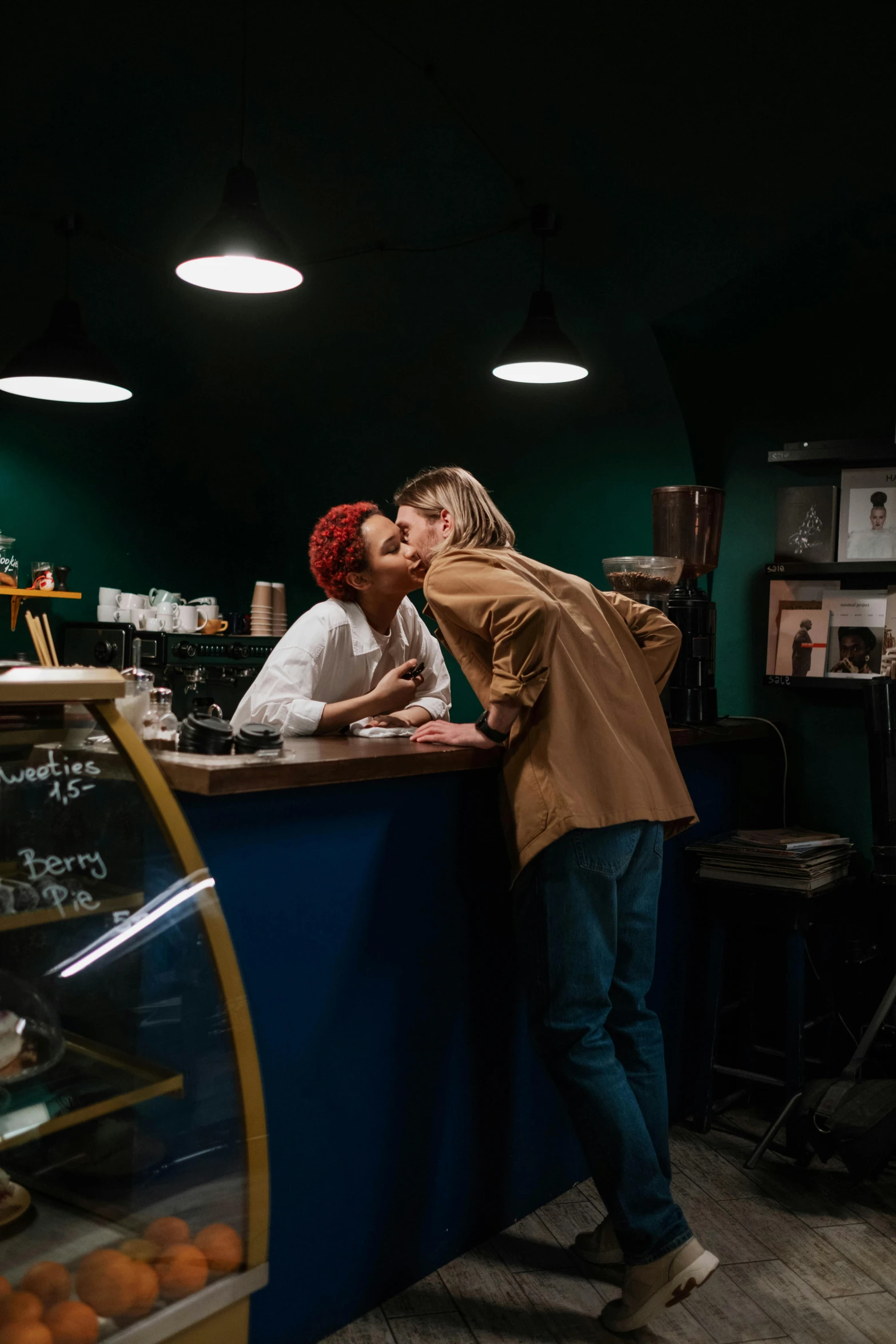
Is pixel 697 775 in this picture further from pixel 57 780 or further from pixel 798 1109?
pixel 57 780

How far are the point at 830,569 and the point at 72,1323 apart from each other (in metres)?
3.17

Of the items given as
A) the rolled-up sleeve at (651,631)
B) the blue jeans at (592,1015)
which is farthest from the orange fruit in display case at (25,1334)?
the rolled-up sleeve at (651,631)

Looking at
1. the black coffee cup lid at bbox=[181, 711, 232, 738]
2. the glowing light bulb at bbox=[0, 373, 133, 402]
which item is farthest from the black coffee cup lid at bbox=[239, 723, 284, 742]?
the glowing light bulb at bbox=[0, 373, 133, 402]

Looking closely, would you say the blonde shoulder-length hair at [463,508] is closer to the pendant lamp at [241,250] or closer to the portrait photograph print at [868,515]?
the pendant lamp at [241,250]

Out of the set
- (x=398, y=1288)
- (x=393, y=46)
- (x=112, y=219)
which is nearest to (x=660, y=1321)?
(x=398, y=1288)

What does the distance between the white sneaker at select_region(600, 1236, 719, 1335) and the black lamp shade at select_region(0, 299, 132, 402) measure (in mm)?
3451

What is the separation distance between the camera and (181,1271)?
4.49 feet

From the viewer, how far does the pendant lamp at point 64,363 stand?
4008mm

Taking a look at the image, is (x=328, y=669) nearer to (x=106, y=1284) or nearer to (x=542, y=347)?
(x=542, y=347)

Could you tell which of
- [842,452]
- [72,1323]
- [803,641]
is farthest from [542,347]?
[72,1323]

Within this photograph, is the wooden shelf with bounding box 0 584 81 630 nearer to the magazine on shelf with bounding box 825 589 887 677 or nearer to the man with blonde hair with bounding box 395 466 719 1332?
the man with blonde hair with bounding box 395 466 719 1332

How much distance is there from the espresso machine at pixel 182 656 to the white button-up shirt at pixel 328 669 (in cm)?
230

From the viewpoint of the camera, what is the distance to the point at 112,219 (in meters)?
4.75

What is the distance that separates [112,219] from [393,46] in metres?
1.77
